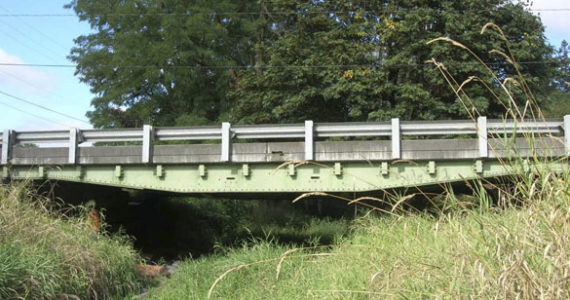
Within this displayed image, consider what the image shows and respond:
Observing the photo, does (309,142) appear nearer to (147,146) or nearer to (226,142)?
(226,142)

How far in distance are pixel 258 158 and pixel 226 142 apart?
0.86 meters

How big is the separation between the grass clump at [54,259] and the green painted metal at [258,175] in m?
1.64

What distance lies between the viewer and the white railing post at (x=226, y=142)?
12070 mm

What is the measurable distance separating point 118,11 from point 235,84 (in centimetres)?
682

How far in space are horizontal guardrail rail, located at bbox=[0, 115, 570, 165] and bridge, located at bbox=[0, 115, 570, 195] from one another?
2 cm

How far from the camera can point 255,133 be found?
40.7 ft

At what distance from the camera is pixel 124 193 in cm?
1764

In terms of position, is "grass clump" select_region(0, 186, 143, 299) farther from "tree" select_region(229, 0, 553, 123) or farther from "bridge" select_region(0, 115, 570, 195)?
"tree" select_region(229, 0, 553, 123)

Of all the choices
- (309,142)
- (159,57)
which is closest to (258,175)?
(309,142)

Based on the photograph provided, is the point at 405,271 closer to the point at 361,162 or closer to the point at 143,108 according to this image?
the point at 361,162

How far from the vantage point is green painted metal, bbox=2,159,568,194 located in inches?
453

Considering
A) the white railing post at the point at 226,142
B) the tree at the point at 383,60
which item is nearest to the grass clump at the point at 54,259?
the white railing post at the point at 226,142

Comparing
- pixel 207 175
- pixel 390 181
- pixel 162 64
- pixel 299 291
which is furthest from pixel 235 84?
pixel 299 291

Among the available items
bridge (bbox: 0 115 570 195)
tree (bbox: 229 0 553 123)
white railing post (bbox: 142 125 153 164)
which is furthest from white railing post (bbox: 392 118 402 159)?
tree (bbox: 229 0 553 123)
